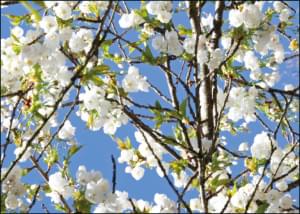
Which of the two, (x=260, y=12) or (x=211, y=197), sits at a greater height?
(x=260, y=12)

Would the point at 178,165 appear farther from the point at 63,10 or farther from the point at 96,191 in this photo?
the point at 63,10

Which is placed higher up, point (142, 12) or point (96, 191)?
point (142, 12)

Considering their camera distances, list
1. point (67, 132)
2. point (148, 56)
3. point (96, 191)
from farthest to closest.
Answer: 1. point (67, 132)
2. point (148, 56)
3. point (96, 191)

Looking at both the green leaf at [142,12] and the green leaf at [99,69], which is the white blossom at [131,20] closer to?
the green leaf at [142,12]

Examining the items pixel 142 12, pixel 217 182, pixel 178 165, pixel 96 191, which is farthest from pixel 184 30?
pixel 96 191

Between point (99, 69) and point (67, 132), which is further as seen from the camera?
point (67, 132)

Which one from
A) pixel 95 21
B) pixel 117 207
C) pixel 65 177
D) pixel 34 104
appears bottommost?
pixel 117 207

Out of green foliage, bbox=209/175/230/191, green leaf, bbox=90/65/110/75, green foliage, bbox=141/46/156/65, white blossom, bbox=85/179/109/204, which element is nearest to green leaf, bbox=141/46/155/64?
green foliage, bbox=141/46/156/65

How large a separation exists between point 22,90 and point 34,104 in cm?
9

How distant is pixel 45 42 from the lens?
317 centimetres

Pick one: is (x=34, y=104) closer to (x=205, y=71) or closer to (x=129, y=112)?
(x=129, y=112)

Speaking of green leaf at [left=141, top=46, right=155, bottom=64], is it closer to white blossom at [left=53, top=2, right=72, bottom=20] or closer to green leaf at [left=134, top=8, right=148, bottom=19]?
green leaf at [left=134, top=8, right=148, bottom=19]

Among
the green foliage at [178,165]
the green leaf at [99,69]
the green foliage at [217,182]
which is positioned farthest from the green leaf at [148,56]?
the green foliage at [217,182]

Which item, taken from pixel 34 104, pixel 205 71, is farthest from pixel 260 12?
pixel 34 104
